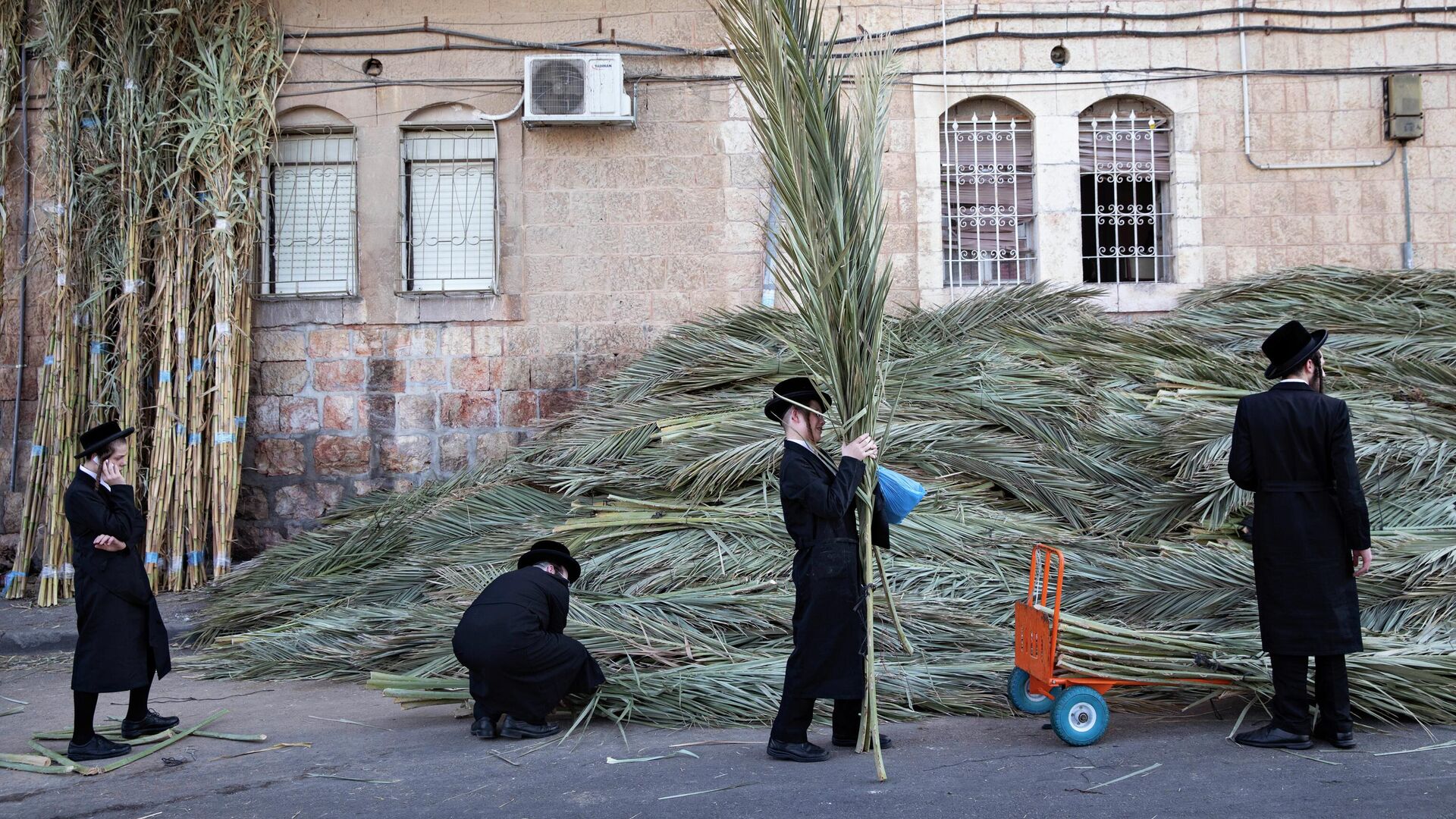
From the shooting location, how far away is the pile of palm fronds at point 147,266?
8047mm

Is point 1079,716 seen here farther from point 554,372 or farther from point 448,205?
point 448,205

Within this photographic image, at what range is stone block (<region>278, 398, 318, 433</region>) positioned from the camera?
9.05 m

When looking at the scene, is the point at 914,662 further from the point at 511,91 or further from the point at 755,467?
the point at 511,91

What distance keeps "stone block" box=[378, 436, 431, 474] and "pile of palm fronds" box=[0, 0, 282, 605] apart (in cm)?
111

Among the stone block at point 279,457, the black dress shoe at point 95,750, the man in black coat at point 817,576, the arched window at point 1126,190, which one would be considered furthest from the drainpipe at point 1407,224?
the black dress shoe at point 95,750

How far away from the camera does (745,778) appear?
404cm

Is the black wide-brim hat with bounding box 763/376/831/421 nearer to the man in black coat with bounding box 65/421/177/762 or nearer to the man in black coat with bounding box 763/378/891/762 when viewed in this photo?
the man in black coat with bounding box 763/378/891/762

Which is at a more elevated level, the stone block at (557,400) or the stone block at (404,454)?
the stone block at (557,400)

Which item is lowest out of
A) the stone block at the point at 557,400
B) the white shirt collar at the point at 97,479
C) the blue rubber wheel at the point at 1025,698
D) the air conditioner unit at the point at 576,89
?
the blue rubber wheel at the point at 1025,698

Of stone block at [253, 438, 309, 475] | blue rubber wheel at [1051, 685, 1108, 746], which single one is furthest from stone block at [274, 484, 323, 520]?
blue rubber wheel at [1051, 685, 1108, 746]

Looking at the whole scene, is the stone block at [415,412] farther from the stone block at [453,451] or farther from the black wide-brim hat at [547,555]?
the black wide-brim hat at [547,555]

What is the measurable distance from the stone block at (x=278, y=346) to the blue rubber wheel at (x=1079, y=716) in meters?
6.73

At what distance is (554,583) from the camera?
4949 mm

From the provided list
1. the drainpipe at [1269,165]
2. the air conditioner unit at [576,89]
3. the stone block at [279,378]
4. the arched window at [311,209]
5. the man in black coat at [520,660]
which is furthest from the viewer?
the arched window at [311,209]
